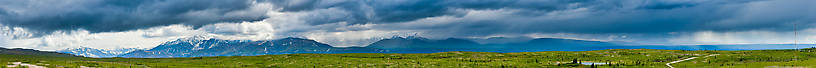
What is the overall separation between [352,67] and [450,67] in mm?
17110

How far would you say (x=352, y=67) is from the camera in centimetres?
9944

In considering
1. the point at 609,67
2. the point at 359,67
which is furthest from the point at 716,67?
the point at 359,67

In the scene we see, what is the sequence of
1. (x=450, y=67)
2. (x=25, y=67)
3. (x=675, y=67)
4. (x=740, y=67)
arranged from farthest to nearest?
(x=450, y=67) < (x=675, y=67) < (x=740, y=67) < (x=25, y=67)

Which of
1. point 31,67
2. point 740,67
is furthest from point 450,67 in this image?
point 31,67

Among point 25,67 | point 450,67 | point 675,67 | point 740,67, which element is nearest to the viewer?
point 25,67

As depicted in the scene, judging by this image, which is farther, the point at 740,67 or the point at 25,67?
the point at 740,67

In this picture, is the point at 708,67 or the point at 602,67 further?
the point at 602,67

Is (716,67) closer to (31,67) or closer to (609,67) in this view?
(609,67)

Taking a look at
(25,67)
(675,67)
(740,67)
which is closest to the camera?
(25,67)

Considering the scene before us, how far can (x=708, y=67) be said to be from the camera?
82.2 m

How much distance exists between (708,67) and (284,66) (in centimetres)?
6773

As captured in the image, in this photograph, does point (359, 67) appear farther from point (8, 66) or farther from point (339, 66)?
point (8, 66)

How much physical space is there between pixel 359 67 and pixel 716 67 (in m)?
55.8

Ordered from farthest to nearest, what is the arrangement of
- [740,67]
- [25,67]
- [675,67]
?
[675,67] → [740,67] → [25,67]
